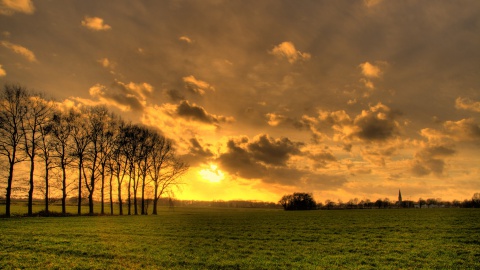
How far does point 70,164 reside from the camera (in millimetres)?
62500

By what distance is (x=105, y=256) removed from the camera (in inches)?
790

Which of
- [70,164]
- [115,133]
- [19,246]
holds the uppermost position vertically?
[115,133]

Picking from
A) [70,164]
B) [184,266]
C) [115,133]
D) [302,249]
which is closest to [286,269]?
[184,266]

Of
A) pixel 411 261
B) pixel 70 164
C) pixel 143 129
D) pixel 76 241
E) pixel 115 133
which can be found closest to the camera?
A: pixel 411 261

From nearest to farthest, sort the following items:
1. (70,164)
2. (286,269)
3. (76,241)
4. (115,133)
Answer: (286,269) < (76,241) < (70,164) < (115,133)

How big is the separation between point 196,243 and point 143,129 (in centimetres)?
5626

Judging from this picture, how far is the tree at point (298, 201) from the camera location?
579 ft

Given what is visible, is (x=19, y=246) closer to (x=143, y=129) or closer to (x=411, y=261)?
(x=411, y=261)

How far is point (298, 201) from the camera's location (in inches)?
7018

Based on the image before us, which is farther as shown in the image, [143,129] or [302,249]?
[143,129]

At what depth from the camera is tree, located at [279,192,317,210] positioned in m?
176

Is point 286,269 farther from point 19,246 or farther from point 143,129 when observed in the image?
point 143,129

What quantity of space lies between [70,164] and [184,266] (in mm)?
53635

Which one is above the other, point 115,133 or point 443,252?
point 115,133
